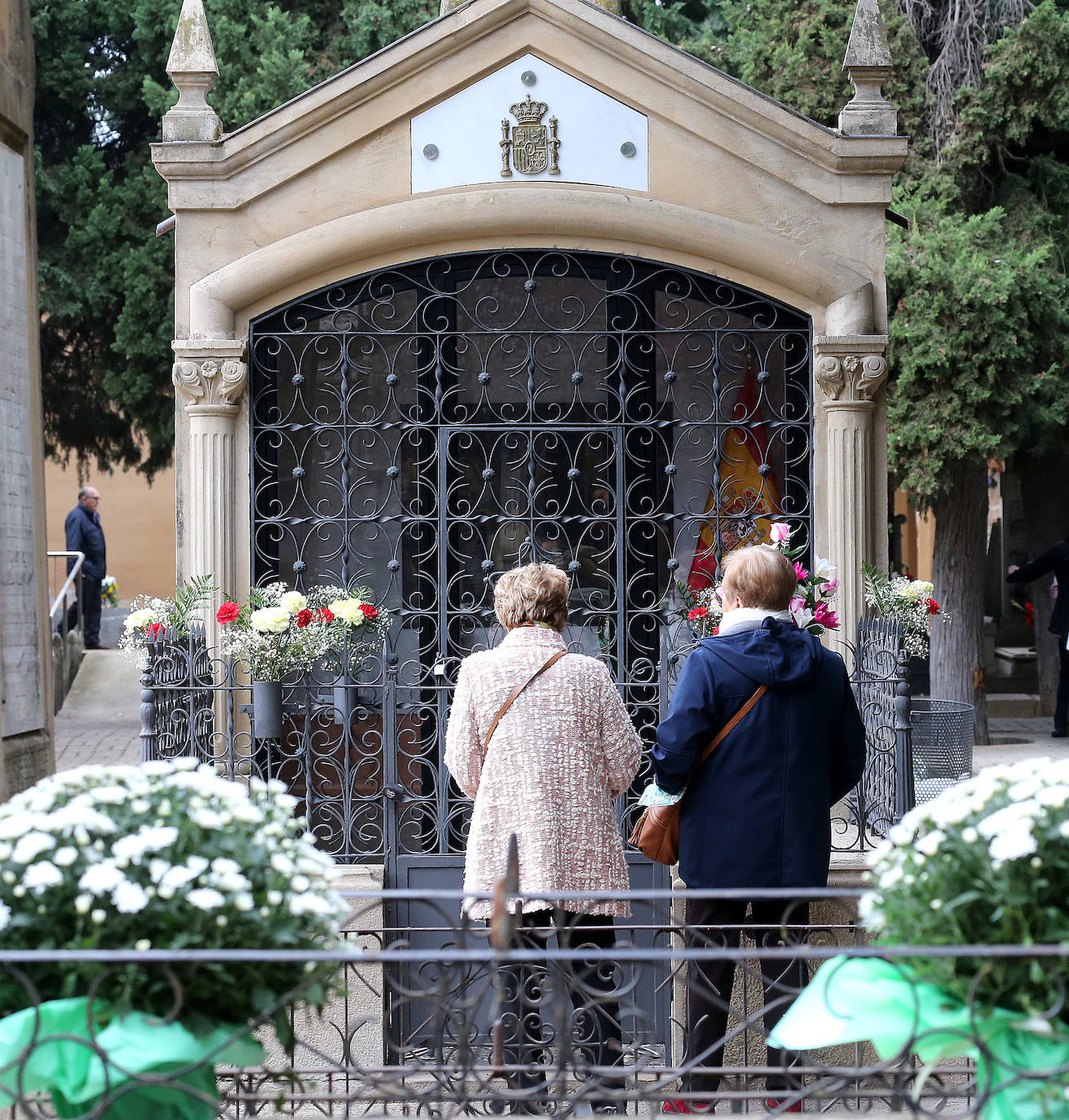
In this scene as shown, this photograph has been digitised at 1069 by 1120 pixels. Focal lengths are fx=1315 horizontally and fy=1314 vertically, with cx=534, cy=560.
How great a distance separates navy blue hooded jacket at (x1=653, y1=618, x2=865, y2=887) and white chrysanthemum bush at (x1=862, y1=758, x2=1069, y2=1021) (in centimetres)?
151

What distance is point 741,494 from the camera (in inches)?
266

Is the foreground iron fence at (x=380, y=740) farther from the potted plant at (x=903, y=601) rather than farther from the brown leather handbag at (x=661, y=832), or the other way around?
the brown leather handbag at (x=661, y=832)

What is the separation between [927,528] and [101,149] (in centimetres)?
1515

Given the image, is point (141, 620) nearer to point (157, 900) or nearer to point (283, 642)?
point (283, 642)

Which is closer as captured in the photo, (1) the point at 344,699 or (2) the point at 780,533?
(2) the point at 780,533

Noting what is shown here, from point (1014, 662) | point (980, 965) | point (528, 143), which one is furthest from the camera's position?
point (1014, 662)

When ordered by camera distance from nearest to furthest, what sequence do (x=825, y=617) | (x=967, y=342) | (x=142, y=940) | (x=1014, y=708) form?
(x=142, y=940) → (x=825, y=617) → (x=967, y=342) → (x=1014, y=708)

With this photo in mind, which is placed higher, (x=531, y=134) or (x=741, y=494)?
(x=531, y=134)

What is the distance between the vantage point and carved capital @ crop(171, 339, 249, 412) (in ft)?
21.2

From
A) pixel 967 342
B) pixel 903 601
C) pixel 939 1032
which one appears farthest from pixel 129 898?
pixel 967 342

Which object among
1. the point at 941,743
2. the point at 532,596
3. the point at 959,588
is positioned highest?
the point at 532,596

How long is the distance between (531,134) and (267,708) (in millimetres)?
3092

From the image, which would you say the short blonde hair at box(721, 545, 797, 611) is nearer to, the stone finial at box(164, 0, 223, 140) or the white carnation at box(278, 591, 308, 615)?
the white carnation at box(278, 591, 308, 615)

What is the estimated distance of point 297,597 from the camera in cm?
588
